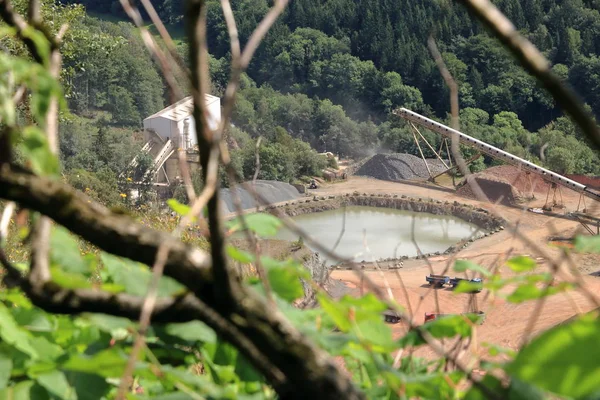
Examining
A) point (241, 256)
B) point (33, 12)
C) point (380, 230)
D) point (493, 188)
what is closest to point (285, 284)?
point (241, 256)

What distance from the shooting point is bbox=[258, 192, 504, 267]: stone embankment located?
2433cm

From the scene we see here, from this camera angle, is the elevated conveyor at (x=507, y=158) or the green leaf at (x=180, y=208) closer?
the green leaf at (x=180, y=208)

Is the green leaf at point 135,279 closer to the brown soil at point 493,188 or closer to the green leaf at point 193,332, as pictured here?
the green leaf at point 193,332

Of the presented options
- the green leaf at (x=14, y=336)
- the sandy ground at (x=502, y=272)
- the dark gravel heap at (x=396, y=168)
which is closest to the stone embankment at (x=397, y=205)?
the sandy ground at (x=502, y=272)

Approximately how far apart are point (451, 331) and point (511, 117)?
121 ft

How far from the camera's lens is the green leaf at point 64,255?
3.37 ft

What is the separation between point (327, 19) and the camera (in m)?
47.6

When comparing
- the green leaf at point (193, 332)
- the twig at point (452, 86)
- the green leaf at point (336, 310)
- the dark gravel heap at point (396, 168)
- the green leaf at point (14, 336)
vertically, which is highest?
the twig at point (452, 86)

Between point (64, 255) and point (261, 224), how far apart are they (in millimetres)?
248

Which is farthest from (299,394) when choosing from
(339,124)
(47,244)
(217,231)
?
(339,124)

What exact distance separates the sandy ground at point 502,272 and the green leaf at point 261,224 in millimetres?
288

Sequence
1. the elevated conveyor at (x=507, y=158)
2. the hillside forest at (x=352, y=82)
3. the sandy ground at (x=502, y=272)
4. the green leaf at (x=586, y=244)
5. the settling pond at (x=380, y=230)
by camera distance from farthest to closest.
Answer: the hillside forest at (x=352, y=82), the settling pond at (x=380, y=230), the elevated conveyor at (x=507, y=158), the sandy ground at (x=502, y=272), the green leaf at (x=586, y=244)

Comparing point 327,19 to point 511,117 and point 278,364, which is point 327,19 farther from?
point 278,364

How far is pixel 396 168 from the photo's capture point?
98.8 feet
